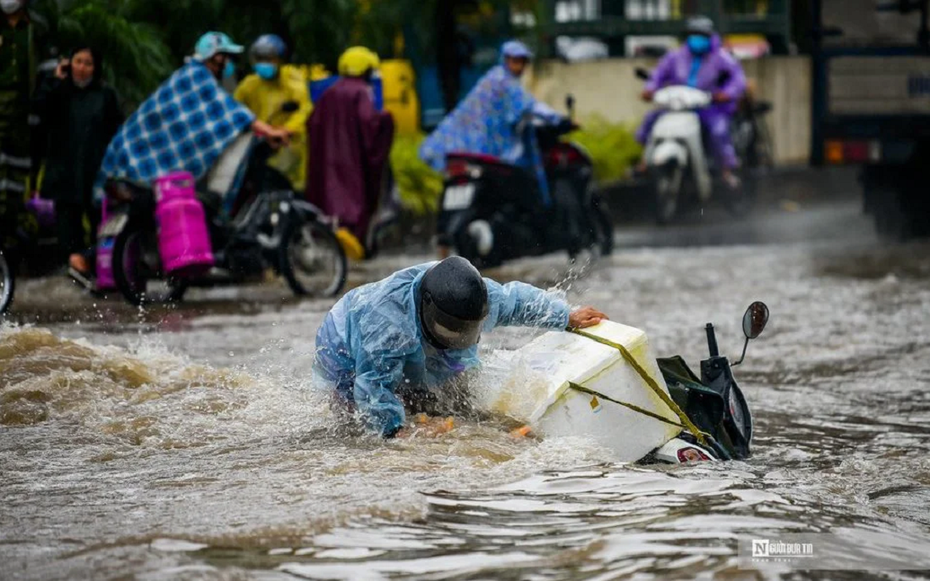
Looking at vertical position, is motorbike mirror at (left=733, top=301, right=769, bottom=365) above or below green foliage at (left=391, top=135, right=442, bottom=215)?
above

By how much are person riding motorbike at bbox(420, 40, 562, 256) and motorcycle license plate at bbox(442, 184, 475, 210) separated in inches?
13.8

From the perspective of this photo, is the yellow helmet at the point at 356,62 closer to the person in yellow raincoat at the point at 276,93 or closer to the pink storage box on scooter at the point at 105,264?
the person in yellow raincoat at the point at 276,93

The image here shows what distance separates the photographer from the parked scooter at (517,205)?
13.6 meters

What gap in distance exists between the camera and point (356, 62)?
1391cm

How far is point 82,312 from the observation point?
11172 millimetres

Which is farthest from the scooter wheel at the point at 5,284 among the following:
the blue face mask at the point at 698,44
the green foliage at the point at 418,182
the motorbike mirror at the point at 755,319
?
the blue face mask at the point at 698,44

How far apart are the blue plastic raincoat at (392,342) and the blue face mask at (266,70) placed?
7769 mm

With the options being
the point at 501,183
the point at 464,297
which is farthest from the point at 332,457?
the point at 501,183

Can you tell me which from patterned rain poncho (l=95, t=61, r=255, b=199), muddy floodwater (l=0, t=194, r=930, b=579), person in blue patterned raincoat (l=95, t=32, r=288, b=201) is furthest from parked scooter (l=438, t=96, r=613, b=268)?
muddy floodwater (l=0, t=194, r=930, b=579)

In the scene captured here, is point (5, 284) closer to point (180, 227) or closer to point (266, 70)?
point (180, 227)

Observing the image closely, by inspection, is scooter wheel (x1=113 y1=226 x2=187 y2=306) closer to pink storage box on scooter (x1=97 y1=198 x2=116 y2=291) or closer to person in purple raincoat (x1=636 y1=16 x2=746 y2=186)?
pink storage box on scooter (x1=97 y1=198 x2=116 y2=291)

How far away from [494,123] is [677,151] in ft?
10.6

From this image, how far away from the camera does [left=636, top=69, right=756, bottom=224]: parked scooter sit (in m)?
16.7

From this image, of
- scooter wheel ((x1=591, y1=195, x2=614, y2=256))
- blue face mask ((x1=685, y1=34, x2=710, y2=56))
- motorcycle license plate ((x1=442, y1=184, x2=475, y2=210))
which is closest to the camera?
motorcycle license plate ((x1=442, y1=184, x2=475, y2=210))
